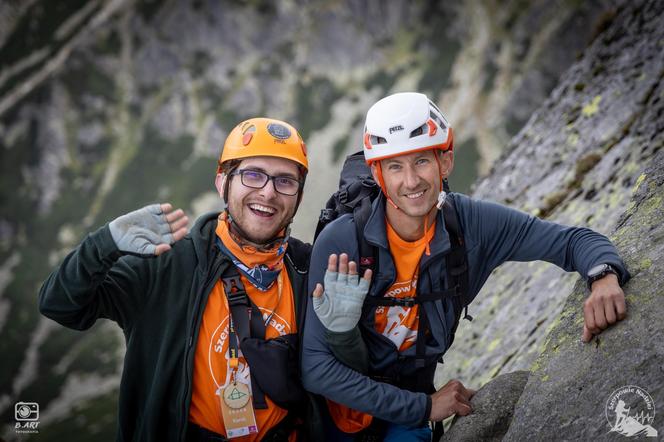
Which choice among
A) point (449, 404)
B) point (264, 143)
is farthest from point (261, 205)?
point (449, 404)

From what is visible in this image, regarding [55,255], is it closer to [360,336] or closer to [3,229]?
[3,229]

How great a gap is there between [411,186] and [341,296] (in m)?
1.74

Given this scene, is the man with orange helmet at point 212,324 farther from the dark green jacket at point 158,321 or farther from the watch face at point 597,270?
the watch face at point 597,270

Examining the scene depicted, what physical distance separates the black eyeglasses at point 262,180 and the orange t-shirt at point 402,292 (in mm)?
1919

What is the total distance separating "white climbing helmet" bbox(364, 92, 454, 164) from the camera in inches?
281

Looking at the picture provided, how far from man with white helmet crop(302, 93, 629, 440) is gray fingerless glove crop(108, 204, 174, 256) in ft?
6.59

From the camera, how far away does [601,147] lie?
12242 mm

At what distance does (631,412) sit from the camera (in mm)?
4738

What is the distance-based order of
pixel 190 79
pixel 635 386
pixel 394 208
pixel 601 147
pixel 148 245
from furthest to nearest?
1. pixel 190 79
2. pixel 601 147
3. pixel 394 208
4. pixel 148 245
5. pixel 635 386

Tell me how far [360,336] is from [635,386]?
315 cm

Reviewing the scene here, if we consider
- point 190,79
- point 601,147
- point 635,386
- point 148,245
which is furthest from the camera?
point 190,79

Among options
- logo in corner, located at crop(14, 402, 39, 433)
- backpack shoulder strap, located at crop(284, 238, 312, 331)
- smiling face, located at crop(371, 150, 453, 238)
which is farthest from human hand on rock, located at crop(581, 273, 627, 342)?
logo in corner, located at crop(14, 402, 39, 433)

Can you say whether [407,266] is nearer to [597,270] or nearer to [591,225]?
[597,270]

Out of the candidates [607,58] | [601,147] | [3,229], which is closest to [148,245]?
[601,147]
